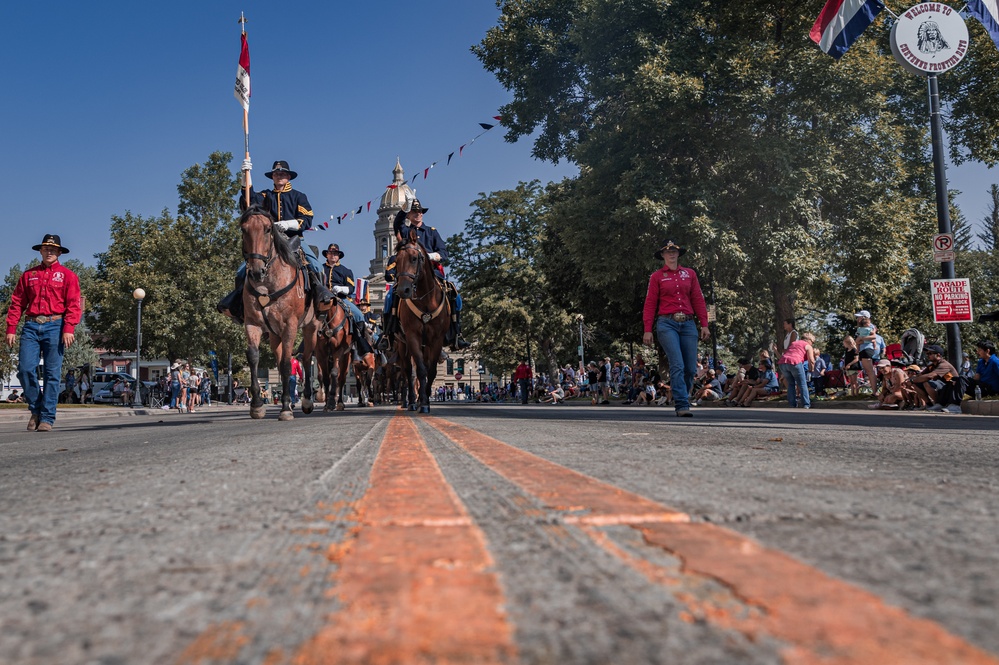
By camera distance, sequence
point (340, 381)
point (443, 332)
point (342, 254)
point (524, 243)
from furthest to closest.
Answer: point (524, 243)
point (342, 254)
point (340, 381)
point (443, 332)

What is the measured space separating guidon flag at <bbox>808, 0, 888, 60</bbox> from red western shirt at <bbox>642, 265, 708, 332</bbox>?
907cm

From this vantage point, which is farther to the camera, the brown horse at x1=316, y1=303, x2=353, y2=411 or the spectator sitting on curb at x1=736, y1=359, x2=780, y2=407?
the spectator sitting on curb at x1=736, y1=359, x2=780, y2=407

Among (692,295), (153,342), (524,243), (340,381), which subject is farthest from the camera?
(524,243)

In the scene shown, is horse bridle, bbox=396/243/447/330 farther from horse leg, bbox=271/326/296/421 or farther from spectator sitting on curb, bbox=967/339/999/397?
spectator sitting on curb, bbox=967/339/999/397

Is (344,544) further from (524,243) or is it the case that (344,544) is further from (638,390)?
(524,243)

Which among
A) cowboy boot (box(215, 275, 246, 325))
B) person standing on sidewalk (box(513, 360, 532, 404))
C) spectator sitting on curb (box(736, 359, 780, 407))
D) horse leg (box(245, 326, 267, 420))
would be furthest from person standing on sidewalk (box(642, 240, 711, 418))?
person standing on sidewalk (box(513, 360, 532, 404))

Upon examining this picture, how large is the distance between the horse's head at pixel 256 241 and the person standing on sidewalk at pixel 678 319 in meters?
4.60

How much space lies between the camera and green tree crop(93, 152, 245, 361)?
42250mm

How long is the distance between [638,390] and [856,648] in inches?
941

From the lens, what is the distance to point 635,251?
20984 mm

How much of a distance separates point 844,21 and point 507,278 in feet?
103

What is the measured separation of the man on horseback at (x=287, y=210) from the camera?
32.7 feet

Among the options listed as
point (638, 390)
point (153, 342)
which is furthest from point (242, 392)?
point (638, 390)

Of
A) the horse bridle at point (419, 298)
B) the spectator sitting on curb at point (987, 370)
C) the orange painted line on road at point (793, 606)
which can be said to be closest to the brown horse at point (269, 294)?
the horse bridle at point (419, 298)
